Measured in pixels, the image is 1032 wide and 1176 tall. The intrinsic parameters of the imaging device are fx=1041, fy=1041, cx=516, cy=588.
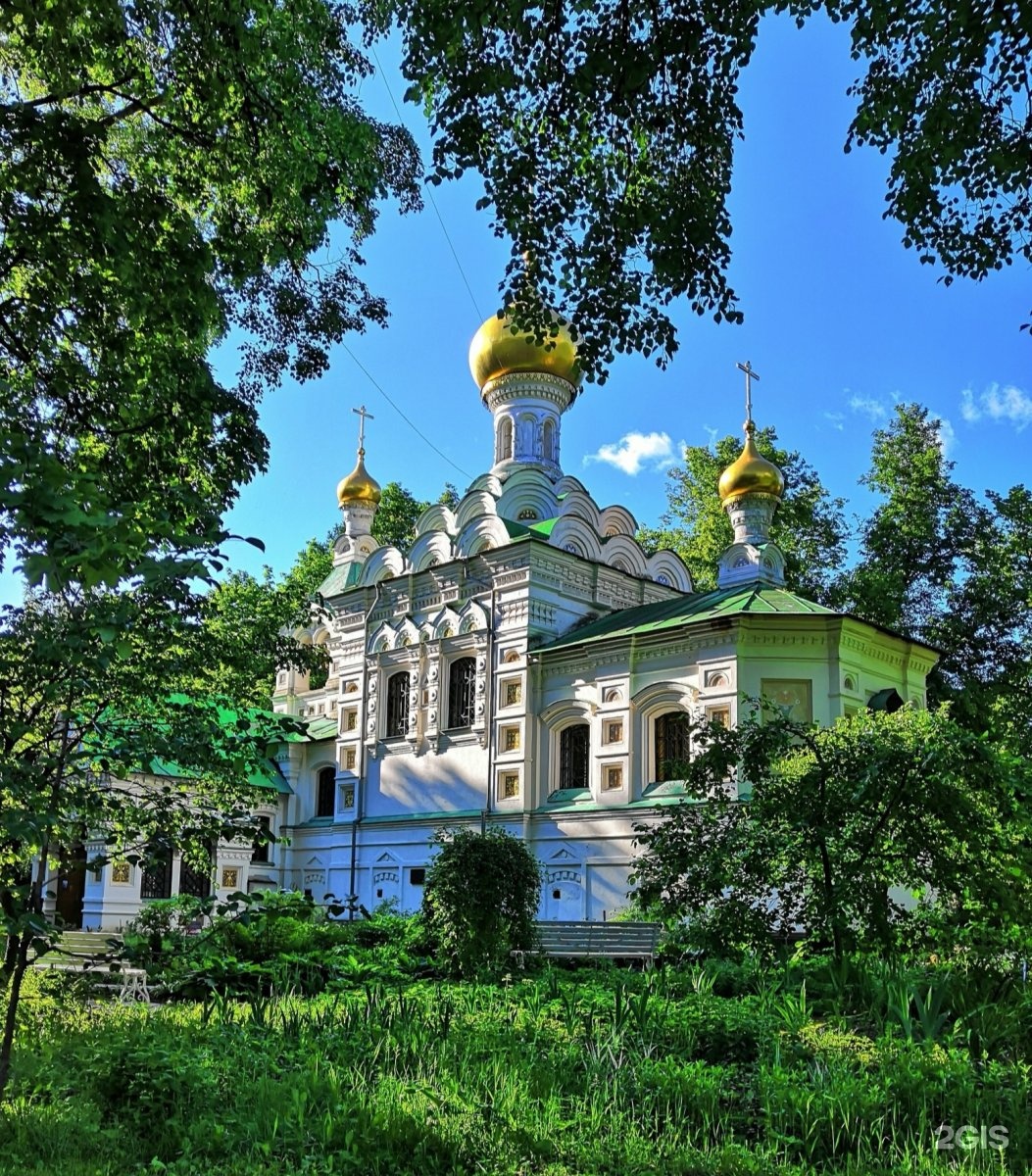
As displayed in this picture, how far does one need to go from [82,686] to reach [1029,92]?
5390 mm

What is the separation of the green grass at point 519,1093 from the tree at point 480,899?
3.32 metres

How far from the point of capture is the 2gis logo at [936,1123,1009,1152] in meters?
3.74

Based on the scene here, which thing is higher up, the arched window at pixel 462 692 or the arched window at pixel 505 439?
the arched window at pixel 505 439

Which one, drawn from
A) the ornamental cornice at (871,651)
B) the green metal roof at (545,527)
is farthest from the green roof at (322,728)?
the ornamental cornice at (871,651)

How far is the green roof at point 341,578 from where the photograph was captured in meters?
25.9

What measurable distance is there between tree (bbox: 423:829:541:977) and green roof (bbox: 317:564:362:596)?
52.6 feet

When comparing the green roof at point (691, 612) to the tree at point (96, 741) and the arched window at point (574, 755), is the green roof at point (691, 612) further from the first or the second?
the tree at point (96, 741)

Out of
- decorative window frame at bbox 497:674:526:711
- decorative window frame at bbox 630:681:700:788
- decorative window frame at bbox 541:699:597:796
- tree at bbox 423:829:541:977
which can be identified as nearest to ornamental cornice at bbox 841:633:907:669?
decorative window frame at bbox 630:681:700:788

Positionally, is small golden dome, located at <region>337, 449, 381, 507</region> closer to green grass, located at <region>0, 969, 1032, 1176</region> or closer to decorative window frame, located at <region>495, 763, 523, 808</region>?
decorative window frame, located at <region>495, 763, 523, 808</region>

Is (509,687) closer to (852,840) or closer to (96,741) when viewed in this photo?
(852,840)

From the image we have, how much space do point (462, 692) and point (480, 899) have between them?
11.0m

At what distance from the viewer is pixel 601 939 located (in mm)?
12141

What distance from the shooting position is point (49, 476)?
257 centimetres

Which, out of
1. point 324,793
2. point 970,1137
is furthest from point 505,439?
point 970,1137
